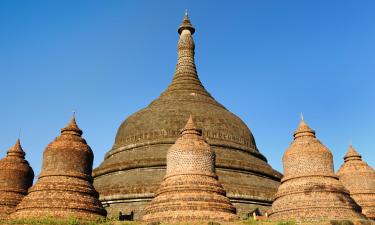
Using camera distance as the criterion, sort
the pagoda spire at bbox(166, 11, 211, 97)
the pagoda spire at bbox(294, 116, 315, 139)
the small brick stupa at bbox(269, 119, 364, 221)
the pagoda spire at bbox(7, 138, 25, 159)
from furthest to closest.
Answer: the pagoda spire at bbox(166, 11, 211, 97)
the pagoda spire at bbox(7, 138, 25, 159)
the pagoda spire at bbox(294, 116, 315, 139)
the small brick stupa at bbox(269, 119, 364, 221)

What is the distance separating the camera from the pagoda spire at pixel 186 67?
38.2 m

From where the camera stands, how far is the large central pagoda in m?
27.7

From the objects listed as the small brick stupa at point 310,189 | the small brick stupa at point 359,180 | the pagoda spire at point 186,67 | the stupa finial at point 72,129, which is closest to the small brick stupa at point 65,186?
the stupa finial at point 72,129

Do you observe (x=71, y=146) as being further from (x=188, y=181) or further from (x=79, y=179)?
(x=188, y=181)

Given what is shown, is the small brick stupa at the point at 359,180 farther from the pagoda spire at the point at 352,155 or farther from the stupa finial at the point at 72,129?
the stupa finial at the point at 72,129

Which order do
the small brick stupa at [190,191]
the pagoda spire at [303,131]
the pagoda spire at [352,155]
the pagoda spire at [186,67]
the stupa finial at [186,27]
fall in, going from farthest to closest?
the stupa finial at [186,27]
the pagoda spire at [186,67]
the pagoda spire at [352,155]
the pagoda spire at [303,131]
the small brick stupa at [190,191]

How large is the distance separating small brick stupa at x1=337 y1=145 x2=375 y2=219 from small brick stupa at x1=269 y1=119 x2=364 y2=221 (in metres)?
8.19

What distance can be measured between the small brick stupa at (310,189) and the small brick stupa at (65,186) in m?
8.83

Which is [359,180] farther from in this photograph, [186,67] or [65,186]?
[65,186]

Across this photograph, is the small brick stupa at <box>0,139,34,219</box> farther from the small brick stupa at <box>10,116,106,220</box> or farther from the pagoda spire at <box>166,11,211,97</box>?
the pagoda spire at <box>166,11,211,97</box>

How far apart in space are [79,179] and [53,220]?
2.82 metres

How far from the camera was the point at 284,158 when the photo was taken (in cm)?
2356

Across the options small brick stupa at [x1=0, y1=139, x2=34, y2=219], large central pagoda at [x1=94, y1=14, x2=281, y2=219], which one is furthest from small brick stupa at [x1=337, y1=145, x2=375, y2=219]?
small brick stupa at [x1=0, y1=139, x2=34, y2=219]

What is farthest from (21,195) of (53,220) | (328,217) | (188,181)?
(328,217)
